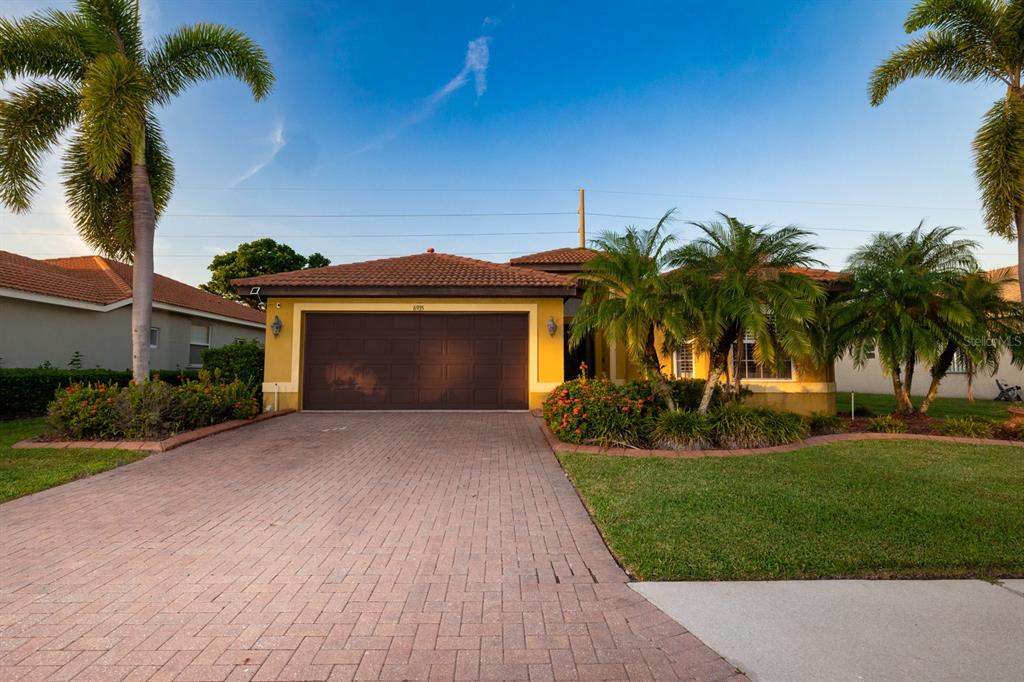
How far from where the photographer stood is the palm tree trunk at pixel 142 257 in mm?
9312

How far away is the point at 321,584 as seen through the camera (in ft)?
10.6

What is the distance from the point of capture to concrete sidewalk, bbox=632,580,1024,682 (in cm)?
236

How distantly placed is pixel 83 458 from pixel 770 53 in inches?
725

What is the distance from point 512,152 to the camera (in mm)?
18094

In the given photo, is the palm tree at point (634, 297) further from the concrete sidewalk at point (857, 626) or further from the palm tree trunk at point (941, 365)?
the palm tree trunk at point (941, 365)

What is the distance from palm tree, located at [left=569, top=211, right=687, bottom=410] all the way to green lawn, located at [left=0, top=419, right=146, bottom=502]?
759cm

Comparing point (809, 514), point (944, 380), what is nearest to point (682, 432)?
point (809, 514)

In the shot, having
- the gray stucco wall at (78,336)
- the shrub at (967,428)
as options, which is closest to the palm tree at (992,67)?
the shrub at (967,428)

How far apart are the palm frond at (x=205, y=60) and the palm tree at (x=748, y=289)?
9.89 m

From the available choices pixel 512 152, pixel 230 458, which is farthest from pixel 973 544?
pixel 512 152

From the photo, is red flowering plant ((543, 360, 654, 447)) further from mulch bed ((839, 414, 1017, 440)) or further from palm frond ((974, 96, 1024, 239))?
palm frond ((974, 96, 1024, 239))

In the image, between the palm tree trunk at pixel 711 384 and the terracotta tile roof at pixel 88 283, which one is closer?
the palm tree trunk at pixel 711 384

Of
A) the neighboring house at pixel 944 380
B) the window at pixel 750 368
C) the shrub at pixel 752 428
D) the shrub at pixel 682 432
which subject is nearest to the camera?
the shrub at pixel 682 432

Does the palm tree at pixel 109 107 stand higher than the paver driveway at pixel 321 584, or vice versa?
the palm tree at pixel 109 107
